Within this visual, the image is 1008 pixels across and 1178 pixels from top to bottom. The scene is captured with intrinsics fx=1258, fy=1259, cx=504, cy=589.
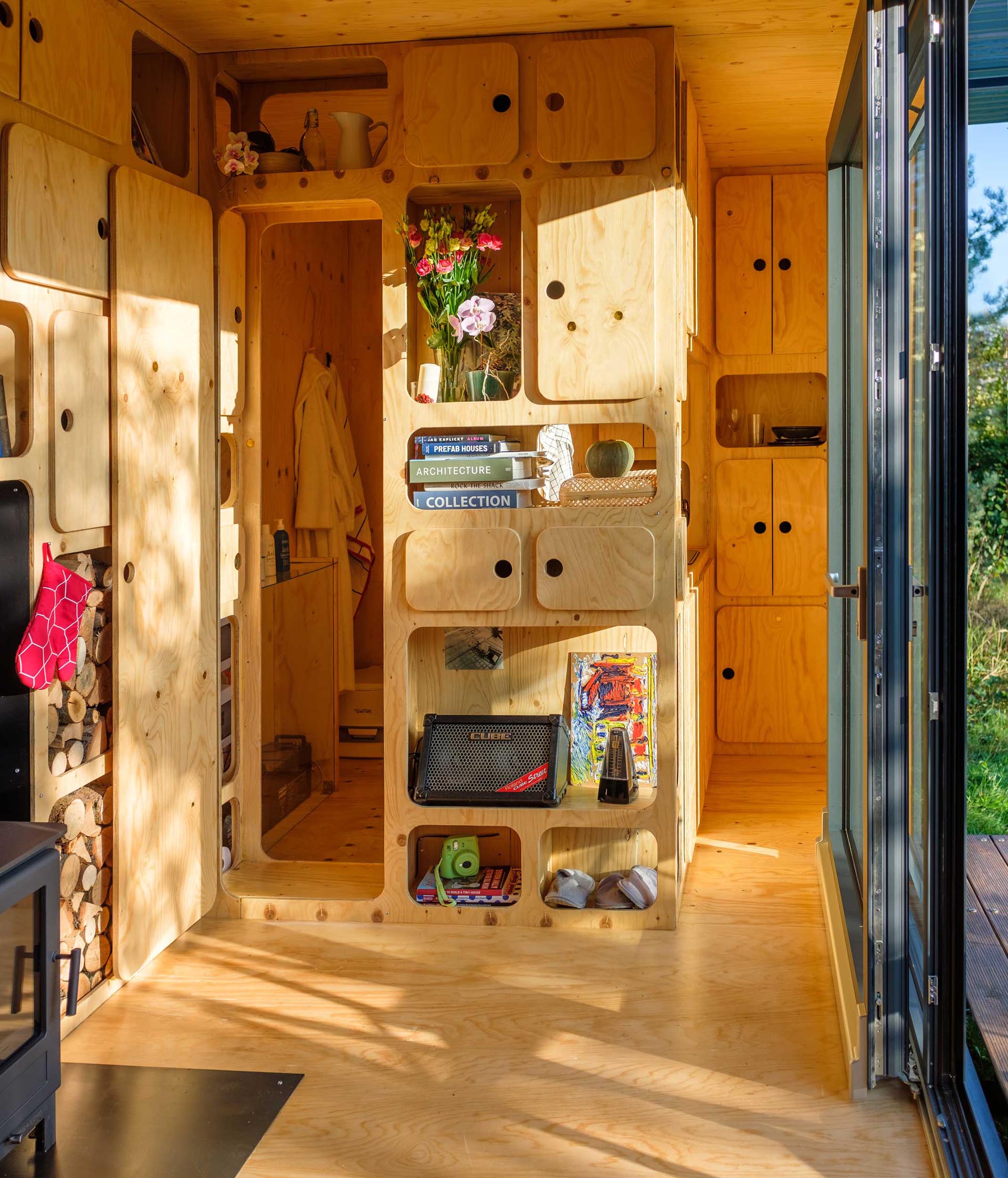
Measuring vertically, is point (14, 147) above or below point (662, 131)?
below

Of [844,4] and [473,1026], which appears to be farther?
[844,4]

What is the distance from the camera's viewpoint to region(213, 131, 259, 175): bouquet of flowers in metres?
3.68

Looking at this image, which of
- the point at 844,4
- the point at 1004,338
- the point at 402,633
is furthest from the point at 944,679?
the point at 844,4

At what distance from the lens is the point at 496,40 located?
141 inches

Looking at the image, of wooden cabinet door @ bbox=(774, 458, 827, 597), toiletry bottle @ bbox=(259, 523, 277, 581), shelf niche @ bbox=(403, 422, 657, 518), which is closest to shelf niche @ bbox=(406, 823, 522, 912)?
shelf niche @ bbox=(403, 422, 657, 518)

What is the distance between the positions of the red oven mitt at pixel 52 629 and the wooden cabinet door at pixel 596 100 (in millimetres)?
1771

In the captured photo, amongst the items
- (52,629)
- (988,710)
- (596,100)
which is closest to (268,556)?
(52,629)

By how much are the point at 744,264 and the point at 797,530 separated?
1.22 m

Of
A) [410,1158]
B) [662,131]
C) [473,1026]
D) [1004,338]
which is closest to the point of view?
[1004,338]

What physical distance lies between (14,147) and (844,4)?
7.10 feet

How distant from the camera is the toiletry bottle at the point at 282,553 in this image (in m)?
4.60

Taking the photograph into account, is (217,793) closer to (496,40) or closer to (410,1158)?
(410,1158)

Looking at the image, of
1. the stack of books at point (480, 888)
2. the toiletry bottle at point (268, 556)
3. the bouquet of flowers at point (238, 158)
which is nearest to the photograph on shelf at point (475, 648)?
the stack of books at point (480, 888)

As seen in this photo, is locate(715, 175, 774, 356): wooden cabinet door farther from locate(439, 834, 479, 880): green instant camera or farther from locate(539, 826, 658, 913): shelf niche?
locate(439, 834, 479, 880): green instant camera
